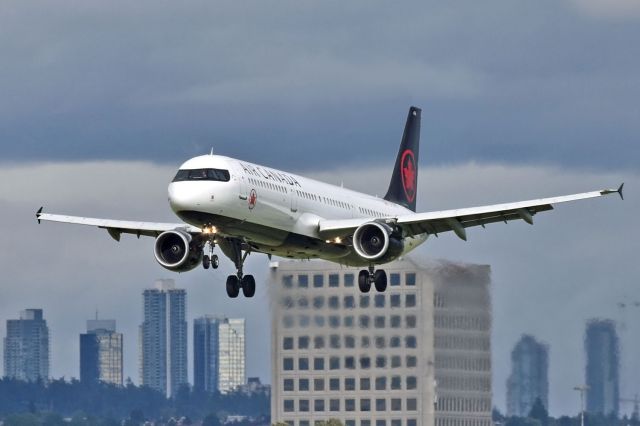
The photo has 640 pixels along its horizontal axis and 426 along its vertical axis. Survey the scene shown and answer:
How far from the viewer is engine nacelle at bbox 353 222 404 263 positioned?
82625 mm

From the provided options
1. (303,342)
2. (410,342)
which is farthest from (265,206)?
(410,342)

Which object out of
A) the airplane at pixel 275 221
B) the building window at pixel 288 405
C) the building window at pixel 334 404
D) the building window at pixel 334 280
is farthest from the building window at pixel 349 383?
the airplane at pixel 275 221

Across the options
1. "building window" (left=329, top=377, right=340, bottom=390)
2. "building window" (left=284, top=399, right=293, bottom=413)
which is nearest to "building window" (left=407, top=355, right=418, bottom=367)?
"building window" (left=329, top=377, right=340, bottom=390)

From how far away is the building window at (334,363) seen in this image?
11294 centimetres

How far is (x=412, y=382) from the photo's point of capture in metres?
114

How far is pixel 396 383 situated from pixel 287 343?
489 inches

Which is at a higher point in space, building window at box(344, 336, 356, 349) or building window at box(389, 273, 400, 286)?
building window at box(389, 273, 400, 286)

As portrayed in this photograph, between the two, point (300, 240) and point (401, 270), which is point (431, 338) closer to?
point (401, 270)

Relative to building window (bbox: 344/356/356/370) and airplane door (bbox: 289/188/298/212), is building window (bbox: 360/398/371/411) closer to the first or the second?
building window (bbox: 344/356/356/370)

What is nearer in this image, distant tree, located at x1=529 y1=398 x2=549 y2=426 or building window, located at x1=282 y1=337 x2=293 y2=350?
building window, located at x1=282 y1=337 x2=293 y2=350

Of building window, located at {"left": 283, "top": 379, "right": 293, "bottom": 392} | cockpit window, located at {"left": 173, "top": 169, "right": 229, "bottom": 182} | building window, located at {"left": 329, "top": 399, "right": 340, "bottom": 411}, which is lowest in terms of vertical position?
building window, located at {"left": 329, "top": 399, "right": 340, "bottom": 411}

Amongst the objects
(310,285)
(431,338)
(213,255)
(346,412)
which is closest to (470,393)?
(431,338)

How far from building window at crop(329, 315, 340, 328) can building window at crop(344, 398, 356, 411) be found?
2145 cm

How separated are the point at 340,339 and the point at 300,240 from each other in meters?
25.0
